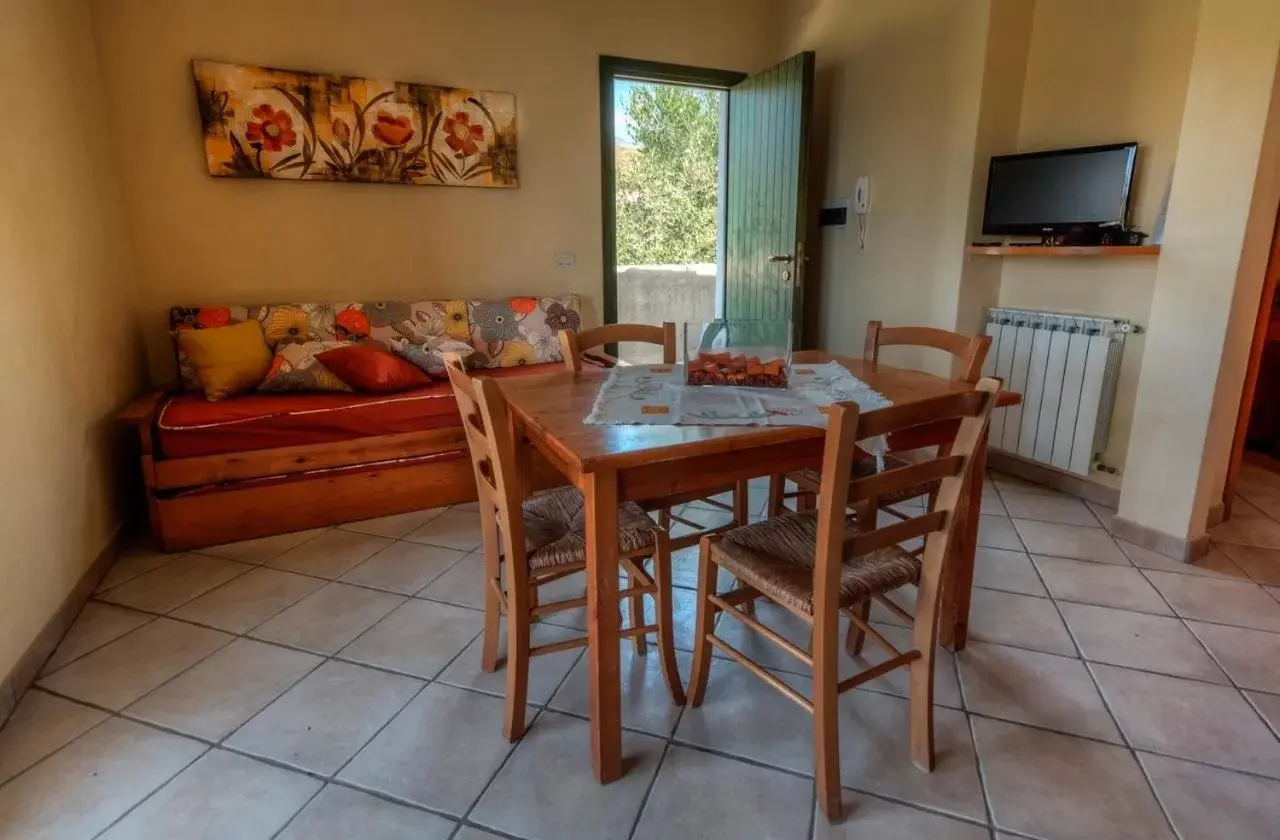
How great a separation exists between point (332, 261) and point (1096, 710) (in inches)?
137

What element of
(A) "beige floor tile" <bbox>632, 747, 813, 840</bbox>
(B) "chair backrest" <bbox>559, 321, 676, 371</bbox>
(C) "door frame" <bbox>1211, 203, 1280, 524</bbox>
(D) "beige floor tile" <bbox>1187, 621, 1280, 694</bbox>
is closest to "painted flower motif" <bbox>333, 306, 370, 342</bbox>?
(B) "chair backrest" <bbox>559, 321, 676, 371</bbox>

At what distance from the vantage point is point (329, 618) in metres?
2.05

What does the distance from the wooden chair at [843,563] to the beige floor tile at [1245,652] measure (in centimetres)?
100

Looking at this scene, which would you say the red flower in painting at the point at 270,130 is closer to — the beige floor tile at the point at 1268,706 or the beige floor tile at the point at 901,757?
the beige floor tile at the point at 901,757

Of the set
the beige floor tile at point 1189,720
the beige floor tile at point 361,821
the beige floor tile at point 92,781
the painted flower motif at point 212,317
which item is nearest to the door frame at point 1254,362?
the beige floor tile at point 1189,720

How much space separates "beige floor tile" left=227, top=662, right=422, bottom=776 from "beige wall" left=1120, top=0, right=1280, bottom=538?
8.51ft

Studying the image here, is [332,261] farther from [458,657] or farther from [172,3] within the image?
[458,657]

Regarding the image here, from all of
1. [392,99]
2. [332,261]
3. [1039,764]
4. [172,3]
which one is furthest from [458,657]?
[172,3]

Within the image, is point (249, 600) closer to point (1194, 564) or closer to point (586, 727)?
point (586, 727)

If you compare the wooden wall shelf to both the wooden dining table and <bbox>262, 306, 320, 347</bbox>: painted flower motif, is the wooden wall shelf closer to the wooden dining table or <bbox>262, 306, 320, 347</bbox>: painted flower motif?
the wooden dining table

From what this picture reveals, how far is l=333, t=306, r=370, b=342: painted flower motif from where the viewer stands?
3234mm

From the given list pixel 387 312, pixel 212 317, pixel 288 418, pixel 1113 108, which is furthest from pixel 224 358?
pixel 1113 108

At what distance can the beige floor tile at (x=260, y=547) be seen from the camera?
2459mm

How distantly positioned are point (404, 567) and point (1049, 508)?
2613mm
